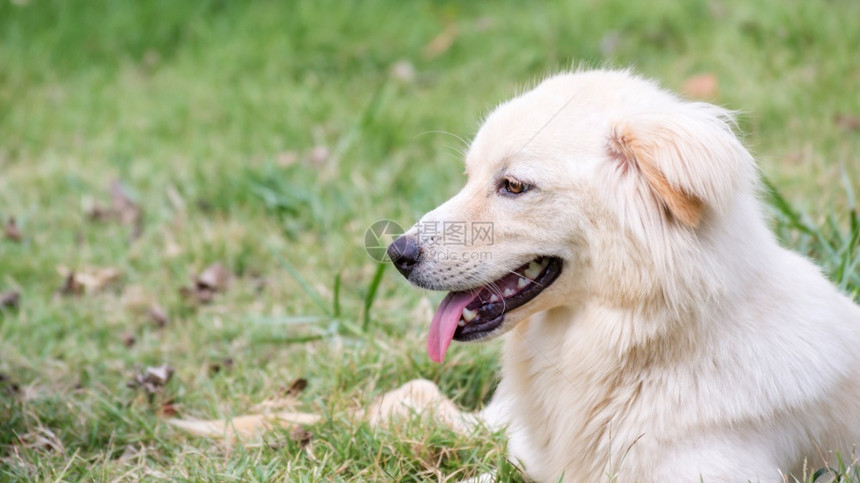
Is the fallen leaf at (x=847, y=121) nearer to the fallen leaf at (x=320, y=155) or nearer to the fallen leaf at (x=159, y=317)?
the fallen leaf at (x=320, y=155)

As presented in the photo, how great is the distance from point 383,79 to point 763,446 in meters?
4.38

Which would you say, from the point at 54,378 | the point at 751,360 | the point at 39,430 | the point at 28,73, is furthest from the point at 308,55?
the point at 751,360

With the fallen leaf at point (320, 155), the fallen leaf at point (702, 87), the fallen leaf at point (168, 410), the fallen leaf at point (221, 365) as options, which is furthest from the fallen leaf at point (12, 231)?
the fallen leaf at point (702, 87)

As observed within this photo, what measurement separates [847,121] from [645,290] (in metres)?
3.16

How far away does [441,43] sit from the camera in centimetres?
622

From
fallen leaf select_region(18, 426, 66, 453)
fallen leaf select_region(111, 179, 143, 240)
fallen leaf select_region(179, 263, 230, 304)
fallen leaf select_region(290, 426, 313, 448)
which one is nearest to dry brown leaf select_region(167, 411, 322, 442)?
fallen leaf select_region(290, 426, 313, 448)

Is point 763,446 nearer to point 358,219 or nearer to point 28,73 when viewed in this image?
point 358,219

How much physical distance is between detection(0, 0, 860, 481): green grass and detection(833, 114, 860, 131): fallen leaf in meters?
0.02

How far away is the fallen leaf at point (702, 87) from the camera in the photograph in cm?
511

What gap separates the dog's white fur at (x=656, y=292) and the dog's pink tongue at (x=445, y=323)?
0.36ft

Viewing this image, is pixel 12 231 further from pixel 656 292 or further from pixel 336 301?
pixel 656 292

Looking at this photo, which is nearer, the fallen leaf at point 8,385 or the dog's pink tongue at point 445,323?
the dog's pink tongue at point 445,323

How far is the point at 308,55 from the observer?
20.0 ft

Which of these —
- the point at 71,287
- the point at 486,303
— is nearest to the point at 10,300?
the point at 71,287
